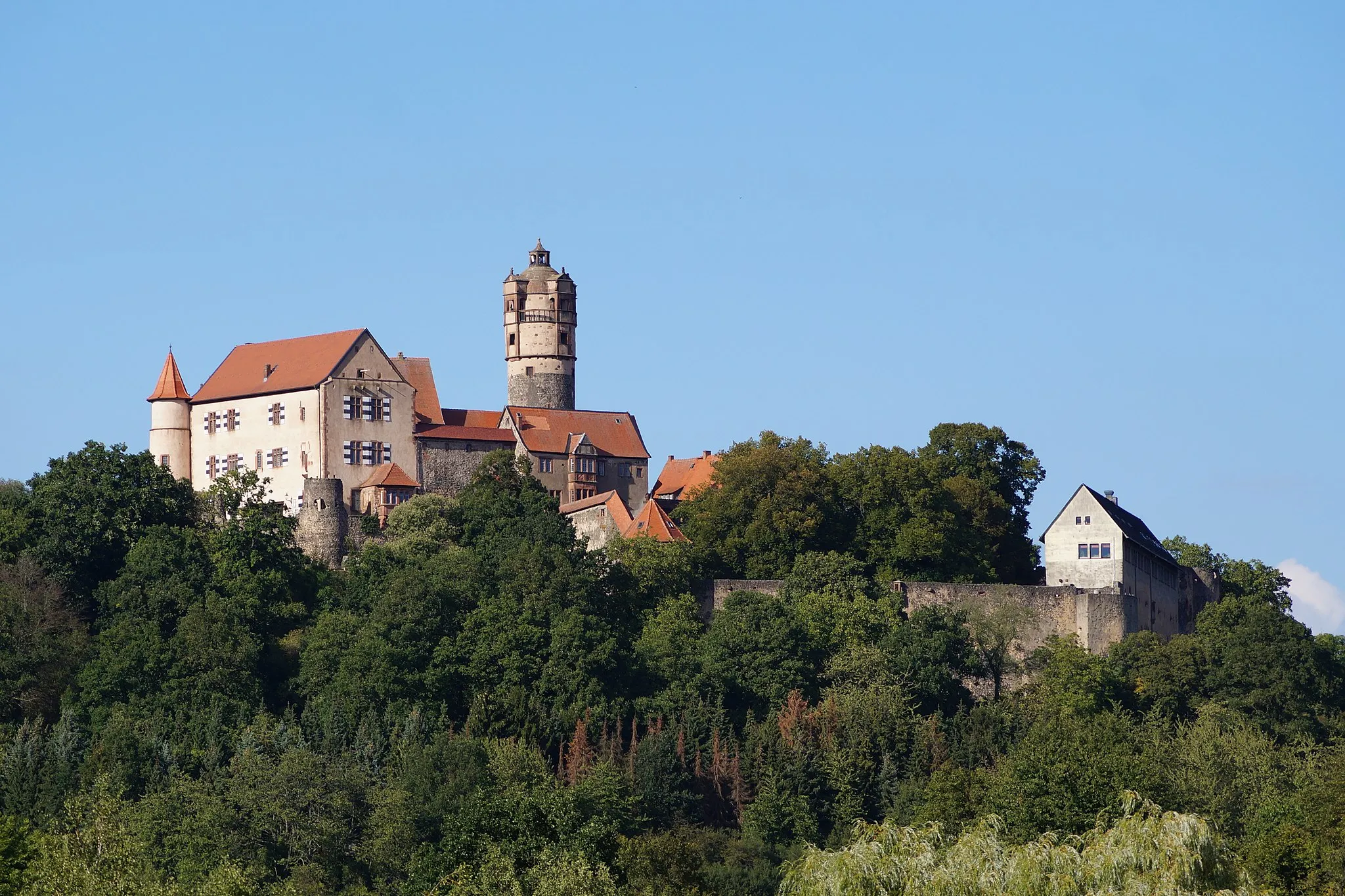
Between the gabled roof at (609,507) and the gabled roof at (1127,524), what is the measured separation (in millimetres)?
12930

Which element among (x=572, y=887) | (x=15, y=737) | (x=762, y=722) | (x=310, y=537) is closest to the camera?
(x=572, y=887)

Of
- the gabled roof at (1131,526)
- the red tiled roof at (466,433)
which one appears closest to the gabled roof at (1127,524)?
the gabled roof at (1131,526)

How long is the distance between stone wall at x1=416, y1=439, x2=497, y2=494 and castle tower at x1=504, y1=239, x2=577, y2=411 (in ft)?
32.6

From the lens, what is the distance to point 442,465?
292ft

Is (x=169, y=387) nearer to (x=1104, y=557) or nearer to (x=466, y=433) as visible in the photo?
(x=466, y=433)

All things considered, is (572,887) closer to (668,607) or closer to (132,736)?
(132,736)

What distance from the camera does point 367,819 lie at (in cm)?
6600

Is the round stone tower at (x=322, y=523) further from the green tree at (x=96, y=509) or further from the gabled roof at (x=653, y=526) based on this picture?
the gabled roof at (x=653, y=526)

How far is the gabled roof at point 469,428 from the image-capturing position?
89438mm

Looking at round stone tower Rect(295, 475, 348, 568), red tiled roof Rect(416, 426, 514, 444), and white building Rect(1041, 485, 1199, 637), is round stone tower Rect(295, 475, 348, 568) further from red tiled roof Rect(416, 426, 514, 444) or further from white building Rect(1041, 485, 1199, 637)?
white building Rect(1041, 485, 1199, 637)

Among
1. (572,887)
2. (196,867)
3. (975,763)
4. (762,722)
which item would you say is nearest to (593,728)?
(762,722)

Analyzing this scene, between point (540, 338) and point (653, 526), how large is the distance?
17.3 metres

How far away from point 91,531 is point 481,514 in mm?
11697

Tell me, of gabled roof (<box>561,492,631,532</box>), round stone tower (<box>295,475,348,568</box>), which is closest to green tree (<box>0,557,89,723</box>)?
round stone tower (<box>295,475,348,568</box>)
